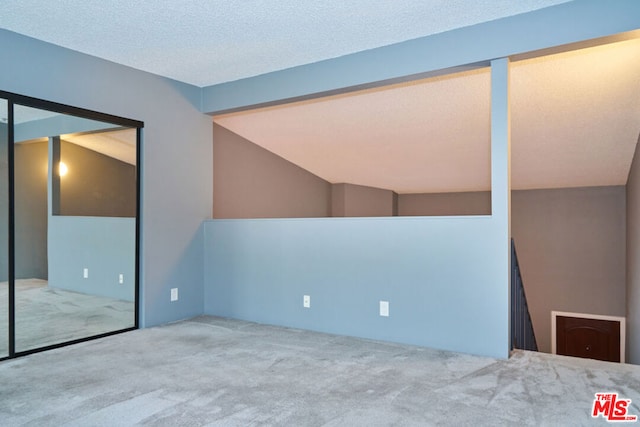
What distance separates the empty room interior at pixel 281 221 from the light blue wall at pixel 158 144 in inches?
0.7

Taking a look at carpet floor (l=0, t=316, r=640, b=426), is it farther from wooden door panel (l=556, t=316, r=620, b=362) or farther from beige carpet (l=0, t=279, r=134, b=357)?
wooden door panel (l=556, t=316, r=620, b=362)

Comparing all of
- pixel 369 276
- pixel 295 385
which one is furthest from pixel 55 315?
pixel 369 276

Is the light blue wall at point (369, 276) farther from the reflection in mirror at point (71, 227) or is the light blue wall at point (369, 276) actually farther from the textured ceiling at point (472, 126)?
the textured ceiling at point (472, 126)

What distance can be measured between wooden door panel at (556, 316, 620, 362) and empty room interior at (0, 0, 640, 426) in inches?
63.1

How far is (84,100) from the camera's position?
366 cm

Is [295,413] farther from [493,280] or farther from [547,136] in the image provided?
[547,136]

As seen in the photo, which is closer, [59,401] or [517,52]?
[59,401]

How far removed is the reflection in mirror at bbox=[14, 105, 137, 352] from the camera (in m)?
3.39

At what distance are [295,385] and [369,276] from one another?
4.40ft

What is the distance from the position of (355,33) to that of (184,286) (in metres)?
2.91

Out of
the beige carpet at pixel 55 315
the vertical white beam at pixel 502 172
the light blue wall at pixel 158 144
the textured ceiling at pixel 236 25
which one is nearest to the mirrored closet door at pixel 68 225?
the beige carpet at pixel 55 315

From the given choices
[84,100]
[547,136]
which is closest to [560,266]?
[547,136]

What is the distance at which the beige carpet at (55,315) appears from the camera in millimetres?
3342

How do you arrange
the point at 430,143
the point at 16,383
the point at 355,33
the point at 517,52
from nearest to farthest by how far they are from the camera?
the point at 16,383, the point at 517,52, the point at 355,33, the point at 430,143
